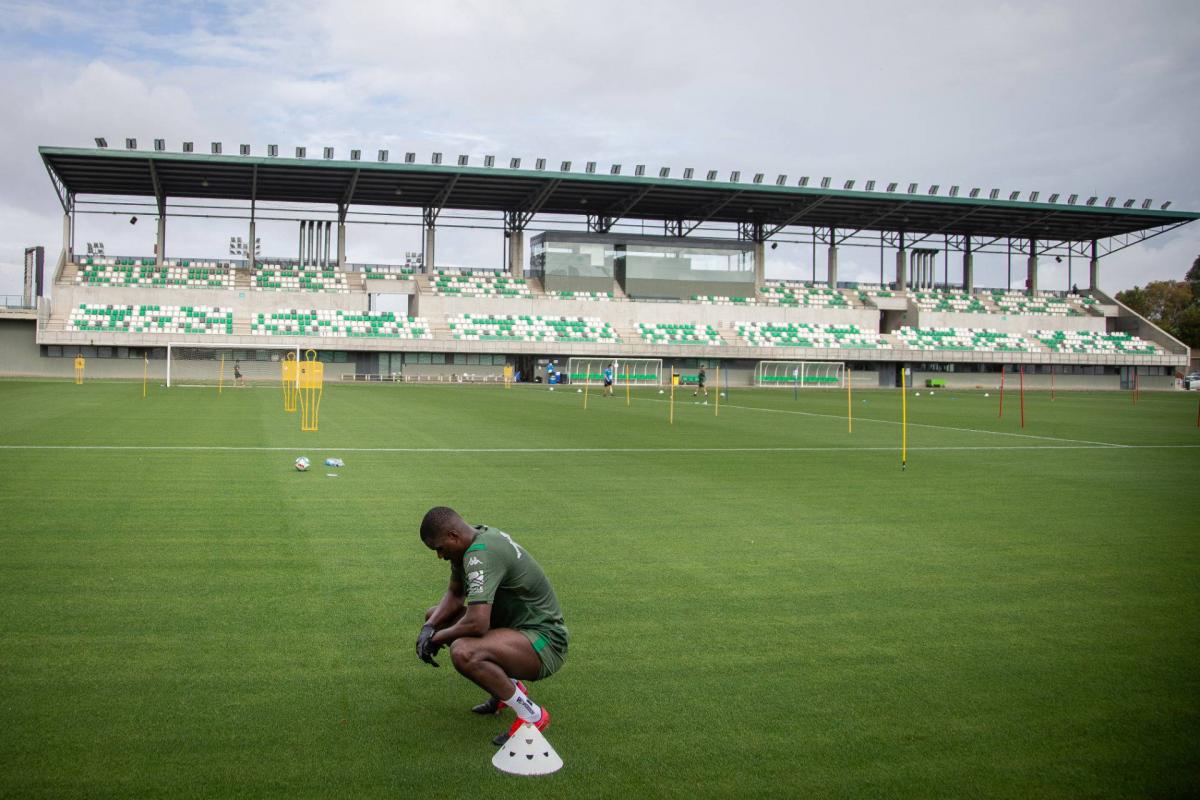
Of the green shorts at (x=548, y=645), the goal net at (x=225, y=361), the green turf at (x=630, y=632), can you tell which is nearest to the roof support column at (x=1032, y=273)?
the goal net at (x=225, y=361)

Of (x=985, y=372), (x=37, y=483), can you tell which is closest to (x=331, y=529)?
(x=37, y=483)

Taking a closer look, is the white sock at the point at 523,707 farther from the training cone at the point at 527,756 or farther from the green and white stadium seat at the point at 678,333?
the green and white stadium seat at the point at 678,333

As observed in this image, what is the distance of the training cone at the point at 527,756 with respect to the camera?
4.93m

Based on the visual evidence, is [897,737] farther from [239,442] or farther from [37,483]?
[239,442]

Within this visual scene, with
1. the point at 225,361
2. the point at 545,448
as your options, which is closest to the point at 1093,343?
the point at 225,361

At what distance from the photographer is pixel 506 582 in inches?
214

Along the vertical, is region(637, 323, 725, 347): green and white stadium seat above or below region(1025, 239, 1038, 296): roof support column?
below

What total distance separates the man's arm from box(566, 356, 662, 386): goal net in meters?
64.8

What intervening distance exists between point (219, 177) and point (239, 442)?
174 ft

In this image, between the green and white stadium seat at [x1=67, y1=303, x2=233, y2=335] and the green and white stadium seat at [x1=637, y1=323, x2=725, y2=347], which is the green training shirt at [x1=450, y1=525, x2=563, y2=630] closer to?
the green and white stadium seat at [x1=67, y1=303, x2=233, y2=335]

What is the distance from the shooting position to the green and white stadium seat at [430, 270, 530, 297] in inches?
2996

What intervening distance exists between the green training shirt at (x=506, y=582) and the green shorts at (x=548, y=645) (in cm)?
3

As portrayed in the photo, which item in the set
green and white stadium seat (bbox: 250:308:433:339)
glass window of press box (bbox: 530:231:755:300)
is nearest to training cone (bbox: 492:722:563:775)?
green and white stadium seat (bbox: 250:308:433:339)

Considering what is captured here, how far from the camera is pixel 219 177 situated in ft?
221
